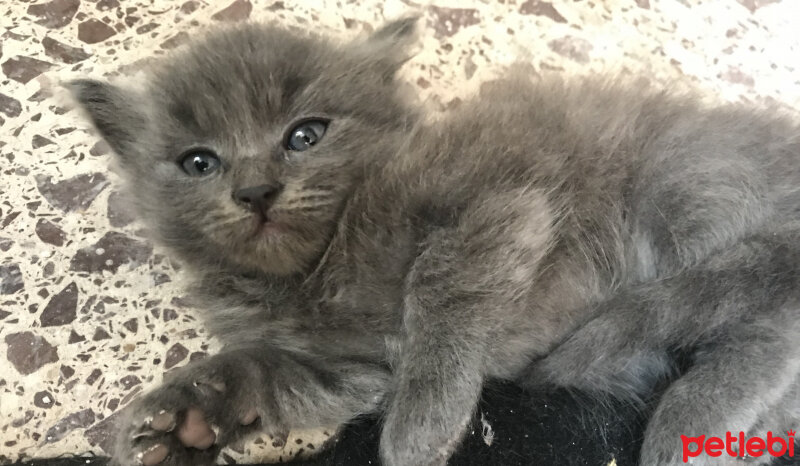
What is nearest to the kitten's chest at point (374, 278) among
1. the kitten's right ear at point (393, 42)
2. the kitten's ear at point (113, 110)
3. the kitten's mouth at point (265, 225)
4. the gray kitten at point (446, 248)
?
the gray kitten at point (446, 248)

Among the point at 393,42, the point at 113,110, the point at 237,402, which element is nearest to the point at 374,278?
the point at 237,402

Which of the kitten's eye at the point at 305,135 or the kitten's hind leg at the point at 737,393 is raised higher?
the kitten's eye at the point at 305,135

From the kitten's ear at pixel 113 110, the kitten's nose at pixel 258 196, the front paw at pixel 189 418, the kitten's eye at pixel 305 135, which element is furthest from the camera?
the kitten's ear at pixel 113 110

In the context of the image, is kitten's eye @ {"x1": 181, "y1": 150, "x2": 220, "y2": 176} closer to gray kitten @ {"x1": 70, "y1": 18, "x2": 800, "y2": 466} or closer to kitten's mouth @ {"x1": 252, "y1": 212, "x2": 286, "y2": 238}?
gray kitten @ {"x1": 70, "y1": 18, "x2": 800, "y2": 466}

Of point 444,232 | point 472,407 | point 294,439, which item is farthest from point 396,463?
point 294,439

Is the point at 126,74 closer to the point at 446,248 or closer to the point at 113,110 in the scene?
the point at 113,110

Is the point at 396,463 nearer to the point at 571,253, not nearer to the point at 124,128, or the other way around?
the point at 571,253

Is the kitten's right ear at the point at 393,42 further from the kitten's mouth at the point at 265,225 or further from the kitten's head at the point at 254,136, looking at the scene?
the kitten's mouth at the point at 265,225
